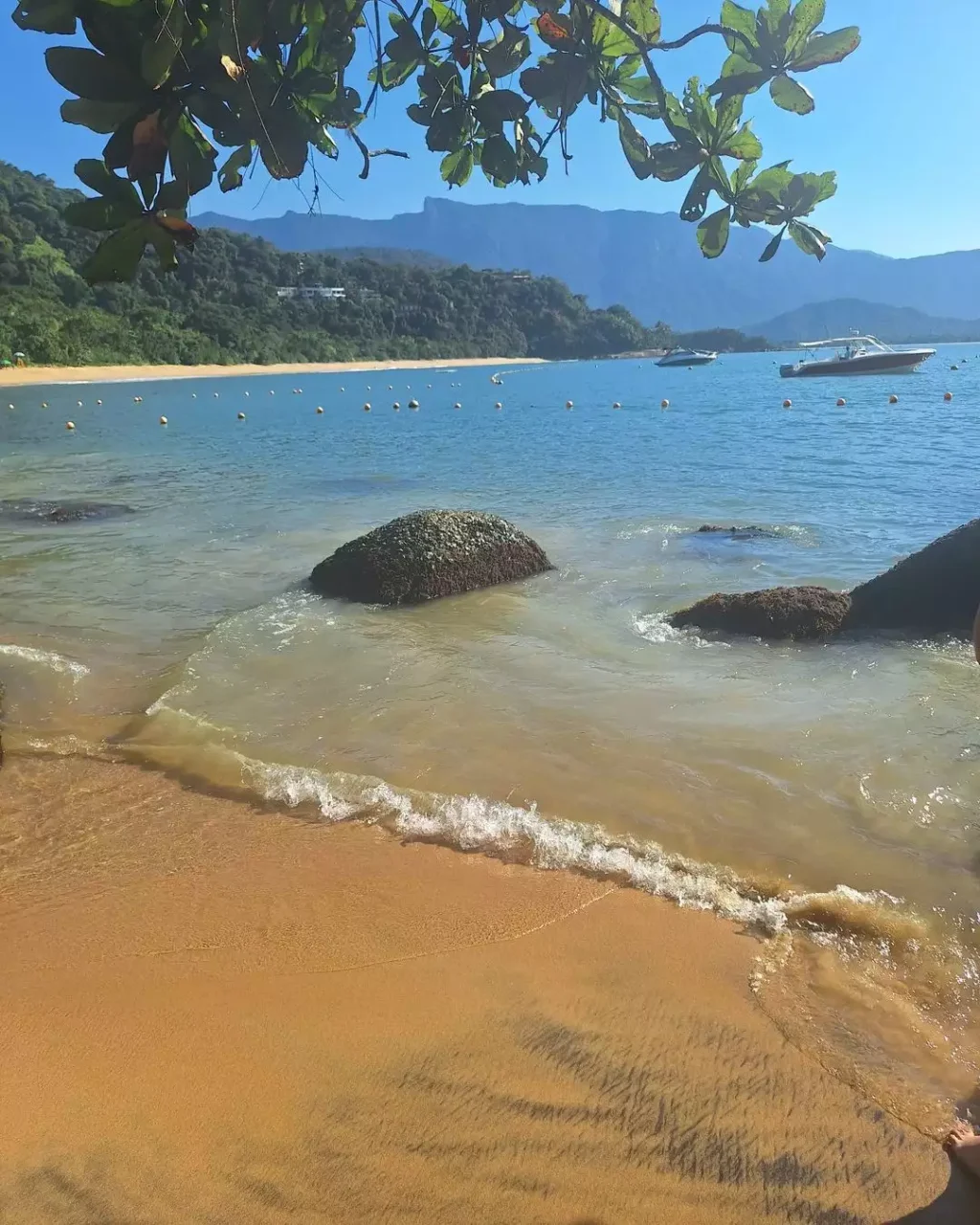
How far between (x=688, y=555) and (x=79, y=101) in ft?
34.1

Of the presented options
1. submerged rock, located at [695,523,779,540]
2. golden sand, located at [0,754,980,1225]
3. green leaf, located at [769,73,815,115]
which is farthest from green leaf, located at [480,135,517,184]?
submerged rock, located at [695,523,779,540]

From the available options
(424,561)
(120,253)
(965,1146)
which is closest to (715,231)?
(120,253)

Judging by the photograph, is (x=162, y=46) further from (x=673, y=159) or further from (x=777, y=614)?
(x=777, y=614)

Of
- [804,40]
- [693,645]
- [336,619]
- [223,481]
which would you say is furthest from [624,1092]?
[223,481]

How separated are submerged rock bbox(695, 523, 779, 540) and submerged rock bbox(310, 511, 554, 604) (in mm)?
4254

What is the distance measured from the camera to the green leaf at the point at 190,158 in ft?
5.76

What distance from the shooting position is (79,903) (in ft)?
12.3

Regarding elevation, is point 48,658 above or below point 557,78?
below

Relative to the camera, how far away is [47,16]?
1602mm

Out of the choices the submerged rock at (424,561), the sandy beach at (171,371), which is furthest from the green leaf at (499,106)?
the sandy beach at (171,371)

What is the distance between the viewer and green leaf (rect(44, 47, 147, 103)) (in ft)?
5.26

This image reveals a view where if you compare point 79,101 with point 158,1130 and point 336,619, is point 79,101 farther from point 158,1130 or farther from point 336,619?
point 336,619

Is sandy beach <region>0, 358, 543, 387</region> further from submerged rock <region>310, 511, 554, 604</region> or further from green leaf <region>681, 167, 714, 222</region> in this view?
green leaf <region>681, 167, 714, 222</region>

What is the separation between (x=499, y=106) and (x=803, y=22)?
82 cm
